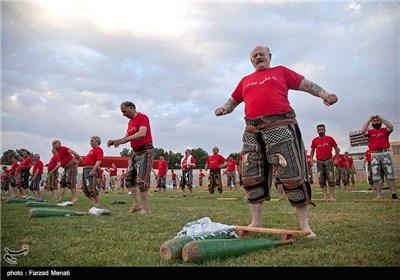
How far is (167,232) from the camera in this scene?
4.46m

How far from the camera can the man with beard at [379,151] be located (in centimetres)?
949

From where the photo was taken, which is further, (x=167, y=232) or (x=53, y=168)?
(x=53, y=168)

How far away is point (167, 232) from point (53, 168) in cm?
1128

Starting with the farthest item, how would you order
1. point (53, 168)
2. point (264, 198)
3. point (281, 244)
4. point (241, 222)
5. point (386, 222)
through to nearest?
point (53, 168), point (241, 222), point (386, 222), point (264, 198), point (281, 244)

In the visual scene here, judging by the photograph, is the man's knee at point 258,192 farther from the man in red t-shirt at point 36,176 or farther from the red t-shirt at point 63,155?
the man in red t-shirt at point 36,176

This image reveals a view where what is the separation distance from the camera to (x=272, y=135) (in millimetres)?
4168

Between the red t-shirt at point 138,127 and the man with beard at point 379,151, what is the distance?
6232mm

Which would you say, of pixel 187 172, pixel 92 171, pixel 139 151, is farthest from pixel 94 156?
pixel 187 172

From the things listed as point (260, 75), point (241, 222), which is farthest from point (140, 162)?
point (260, 75)

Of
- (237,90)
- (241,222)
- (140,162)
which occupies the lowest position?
(241,222)

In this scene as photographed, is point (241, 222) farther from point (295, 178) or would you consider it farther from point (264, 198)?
point (295, 178)


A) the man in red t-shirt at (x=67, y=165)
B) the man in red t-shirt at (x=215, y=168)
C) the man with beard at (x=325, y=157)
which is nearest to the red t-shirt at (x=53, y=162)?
the man in red t-shirt at (x=67, y=165)

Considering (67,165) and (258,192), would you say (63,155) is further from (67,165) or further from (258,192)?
(258,192)

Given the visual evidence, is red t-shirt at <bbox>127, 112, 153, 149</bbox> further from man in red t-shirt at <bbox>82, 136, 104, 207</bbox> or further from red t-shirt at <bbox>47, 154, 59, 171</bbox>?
red t-shirt at <bbox>47, 154, 59, 171</bbox>
